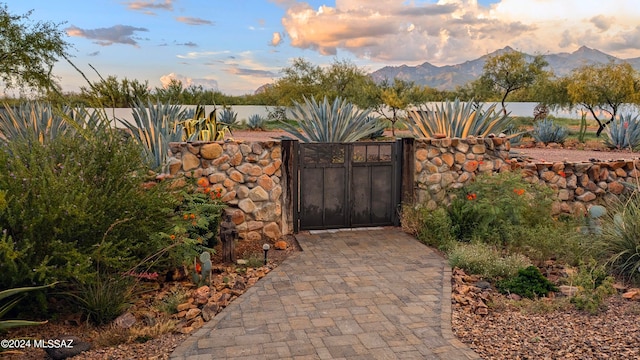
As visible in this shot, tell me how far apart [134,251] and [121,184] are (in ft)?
2.36

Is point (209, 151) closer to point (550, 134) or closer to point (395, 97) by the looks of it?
point (550, 134)

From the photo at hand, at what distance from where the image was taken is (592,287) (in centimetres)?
563

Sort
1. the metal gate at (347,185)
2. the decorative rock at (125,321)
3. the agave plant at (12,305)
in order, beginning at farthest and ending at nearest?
the metal gate at (347,185) < the decorative rock at (125,321) < the agave plant at (12,305)

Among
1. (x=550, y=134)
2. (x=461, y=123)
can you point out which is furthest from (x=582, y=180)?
(x=550, y=134)

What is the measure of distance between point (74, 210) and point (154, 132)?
3774 mm

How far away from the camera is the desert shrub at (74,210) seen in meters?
4.61

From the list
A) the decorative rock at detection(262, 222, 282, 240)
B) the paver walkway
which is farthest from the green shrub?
the decorative rock at detection(262, 222, 282, 240)

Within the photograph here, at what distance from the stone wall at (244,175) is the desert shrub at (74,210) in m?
1.83

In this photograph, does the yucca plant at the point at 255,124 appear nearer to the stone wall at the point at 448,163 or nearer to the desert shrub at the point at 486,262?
the stone wall at the point at 448,163

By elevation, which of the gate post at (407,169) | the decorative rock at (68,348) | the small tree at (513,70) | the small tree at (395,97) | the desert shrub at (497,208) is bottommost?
the decorative rock at (68,348)

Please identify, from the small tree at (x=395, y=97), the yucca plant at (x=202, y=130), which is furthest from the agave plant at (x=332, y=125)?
the small tree at (x=395, y=97)

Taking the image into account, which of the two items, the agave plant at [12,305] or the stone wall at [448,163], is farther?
the stone wall at [448,163]

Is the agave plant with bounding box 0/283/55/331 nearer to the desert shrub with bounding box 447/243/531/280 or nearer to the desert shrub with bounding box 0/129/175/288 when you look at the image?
the desert shrub with bounding box 0/129/175/288

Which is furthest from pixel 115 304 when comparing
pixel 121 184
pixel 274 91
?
pixel 274 91
